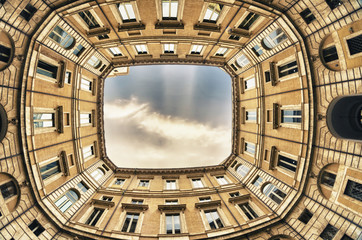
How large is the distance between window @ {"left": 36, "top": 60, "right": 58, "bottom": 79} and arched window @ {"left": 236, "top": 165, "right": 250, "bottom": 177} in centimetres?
2617

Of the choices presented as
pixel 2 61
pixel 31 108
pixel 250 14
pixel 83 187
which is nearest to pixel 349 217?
pixel 250 14

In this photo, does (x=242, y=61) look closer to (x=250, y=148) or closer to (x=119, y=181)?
(x=250, y=148)

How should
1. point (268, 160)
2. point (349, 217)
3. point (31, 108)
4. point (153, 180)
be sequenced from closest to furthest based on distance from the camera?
point (349, 217), point (31, 108), point (268, 160), point (153, 180)

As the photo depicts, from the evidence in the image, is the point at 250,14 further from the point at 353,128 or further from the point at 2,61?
the point at 2,61

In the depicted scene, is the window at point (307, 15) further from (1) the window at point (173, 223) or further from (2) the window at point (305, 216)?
(1) the window at point (173, 223)

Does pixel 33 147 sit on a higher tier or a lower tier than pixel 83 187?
higher

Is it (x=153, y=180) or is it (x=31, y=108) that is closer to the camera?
(x=31, y=108)

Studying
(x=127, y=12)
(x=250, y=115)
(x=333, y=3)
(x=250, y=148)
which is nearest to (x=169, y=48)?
(x=127, y=12)

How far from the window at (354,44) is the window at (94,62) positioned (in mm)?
25915

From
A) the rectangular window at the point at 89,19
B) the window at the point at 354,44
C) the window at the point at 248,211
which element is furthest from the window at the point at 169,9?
the window at the point at 248,211

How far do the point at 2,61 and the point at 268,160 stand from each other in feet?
87.7

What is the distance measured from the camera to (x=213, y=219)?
16.7m

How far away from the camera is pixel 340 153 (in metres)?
11.8

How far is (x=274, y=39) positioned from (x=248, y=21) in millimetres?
3409
